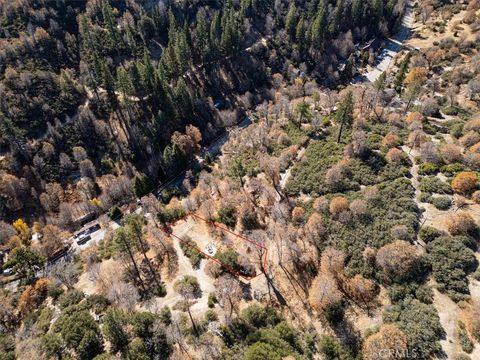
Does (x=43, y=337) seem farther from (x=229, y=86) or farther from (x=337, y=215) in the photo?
(x=229, y=86)

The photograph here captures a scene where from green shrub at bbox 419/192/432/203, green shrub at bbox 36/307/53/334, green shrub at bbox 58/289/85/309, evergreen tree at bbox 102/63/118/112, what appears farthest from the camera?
evergreen tree at bbox 102/63/118/112

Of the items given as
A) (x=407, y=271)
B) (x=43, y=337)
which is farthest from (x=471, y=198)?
(x=43, y=337)

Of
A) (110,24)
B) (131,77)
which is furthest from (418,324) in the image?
(110,24)

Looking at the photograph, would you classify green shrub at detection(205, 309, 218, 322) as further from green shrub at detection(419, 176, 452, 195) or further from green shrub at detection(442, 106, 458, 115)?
green shrub at detection(442, 106, 458, 115)

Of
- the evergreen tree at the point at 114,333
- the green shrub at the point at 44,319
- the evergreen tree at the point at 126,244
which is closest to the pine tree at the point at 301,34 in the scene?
the evergreen tree at the point at 126,244

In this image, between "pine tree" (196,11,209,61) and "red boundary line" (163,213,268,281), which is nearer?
"red boundary line" (163,213,268,281)

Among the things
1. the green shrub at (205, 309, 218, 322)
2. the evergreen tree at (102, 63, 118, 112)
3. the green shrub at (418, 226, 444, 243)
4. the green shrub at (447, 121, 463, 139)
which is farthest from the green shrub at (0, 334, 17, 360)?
the green shrub at (447, 121, 463, 139)
